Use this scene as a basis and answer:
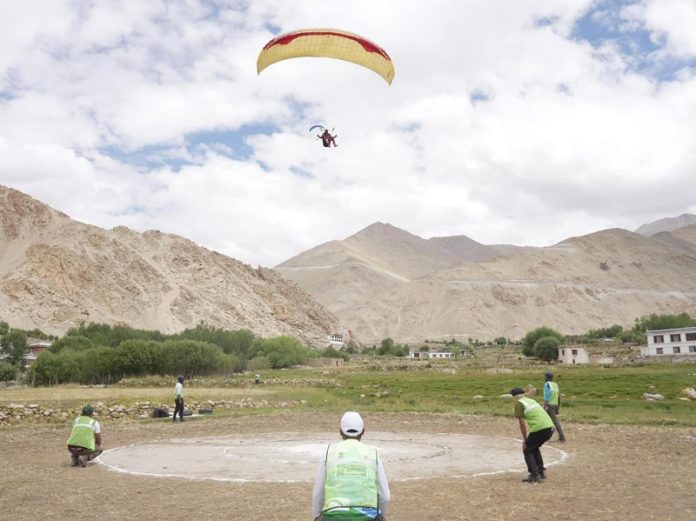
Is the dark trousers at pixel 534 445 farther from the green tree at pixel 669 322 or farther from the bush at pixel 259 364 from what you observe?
the green tree at pixel 669 322

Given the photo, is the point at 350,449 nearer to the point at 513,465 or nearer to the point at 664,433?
the point at 513,465

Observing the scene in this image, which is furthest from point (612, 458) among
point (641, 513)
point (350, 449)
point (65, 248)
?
point (65, 248)

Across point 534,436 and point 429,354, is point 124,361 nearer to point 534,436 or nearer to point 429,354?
point 534,436

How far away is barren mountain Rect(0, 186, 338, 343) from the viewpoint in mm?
125438

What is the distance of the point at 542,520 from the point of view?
938 cm

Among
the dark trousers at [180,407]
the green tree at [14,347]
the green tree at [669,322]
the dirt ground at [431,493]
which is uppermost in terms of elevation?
the green tree at [669,322]

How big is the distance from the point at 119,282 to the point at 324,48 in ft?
413

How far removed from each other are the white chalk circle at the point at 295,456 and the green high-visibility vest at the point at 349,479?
7.86 meters

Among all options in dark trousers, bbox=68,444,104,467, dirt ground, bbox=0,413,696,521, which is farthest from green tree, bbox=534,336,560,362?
dark trousers, bbox=68,444,104,467

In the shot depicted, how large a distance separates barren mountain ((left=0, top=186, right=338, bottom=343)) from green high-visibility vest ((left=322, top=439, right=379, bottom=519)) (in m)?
126

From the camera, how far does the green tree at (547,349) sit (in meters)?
99.3

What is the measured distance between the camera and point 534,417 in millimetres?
12375

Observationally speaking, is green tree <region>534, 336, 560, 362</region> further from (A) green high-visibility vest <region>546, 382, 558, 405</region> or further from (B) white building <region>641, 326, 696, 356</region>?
(A) green high-visibility vest <region>546, 382, 558, 405</region>

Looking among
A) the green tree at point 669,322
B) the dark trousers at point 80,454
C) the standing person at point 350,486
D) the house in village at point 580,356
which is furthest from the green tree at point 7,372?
the green tree at point 669,322
